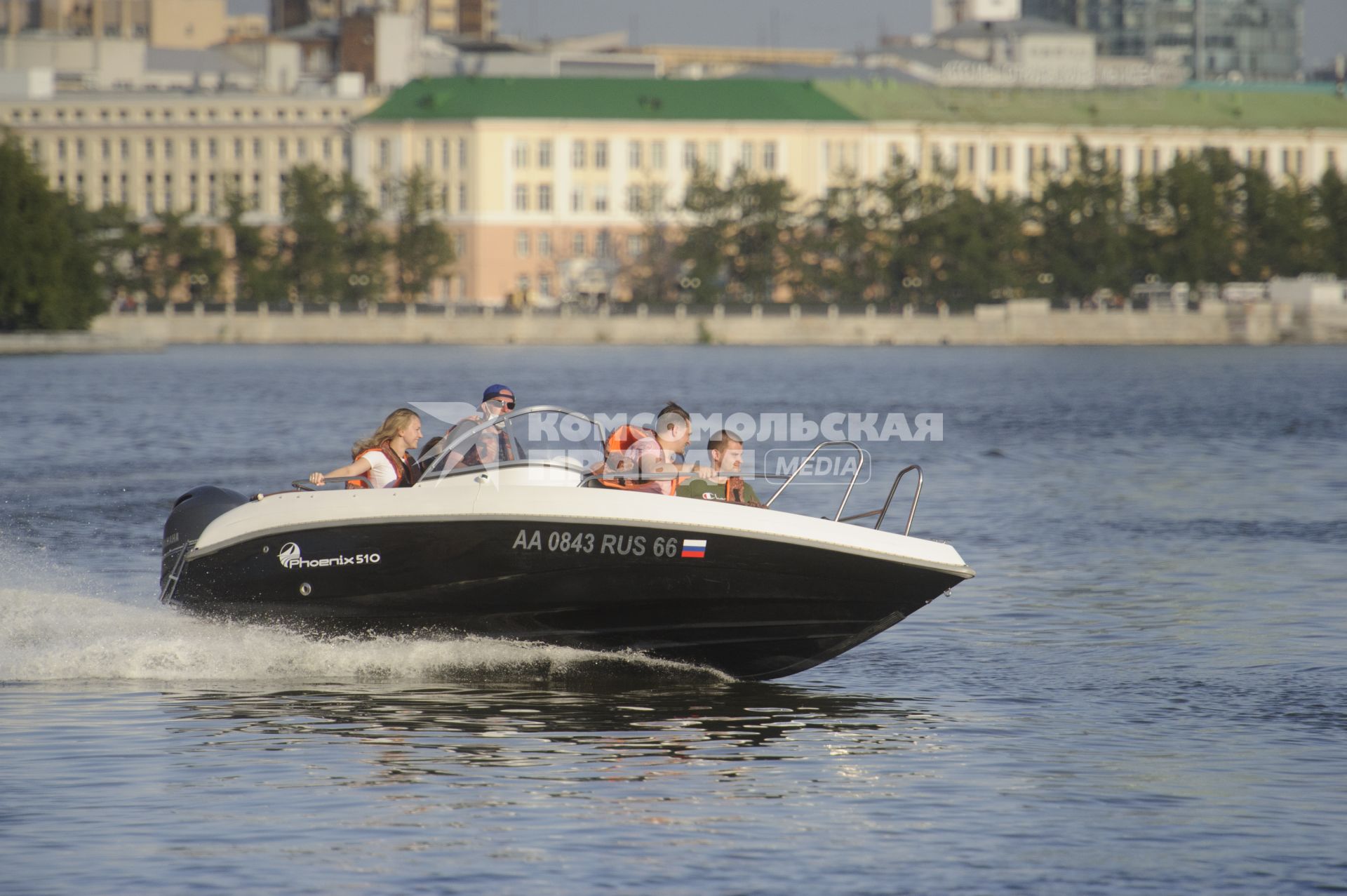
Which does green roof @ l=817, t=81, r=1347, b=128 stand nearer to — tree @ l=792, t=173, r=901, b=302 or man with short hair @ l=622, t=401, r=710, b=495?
tree @ l=792, t=173, r=901, b=302

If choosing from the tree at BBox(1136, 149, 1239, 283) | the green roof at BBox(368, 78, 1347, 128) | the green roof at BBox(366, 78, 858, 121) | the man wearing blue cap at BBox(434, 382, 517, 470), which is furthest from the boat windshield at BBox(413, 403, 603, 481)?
the green roof at BBox(366, 78, 858, 121)

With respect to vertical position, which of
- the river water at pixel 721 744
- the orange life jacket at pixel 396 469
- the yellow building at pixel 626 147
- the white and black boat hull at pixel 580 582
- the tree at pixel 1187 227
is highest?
the yellow building at pixel 626 147

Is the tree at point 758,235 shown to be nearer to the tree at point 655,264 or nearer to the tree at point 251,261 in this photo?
the tree at point 655,264

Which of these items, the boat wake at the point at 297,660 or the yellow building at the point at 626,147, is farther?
the yellow building at the point at 626,147

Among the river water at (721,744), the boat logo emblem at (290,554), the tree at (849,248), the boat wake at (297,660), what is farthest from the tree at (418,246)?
the boat logo emblem at (290,554)

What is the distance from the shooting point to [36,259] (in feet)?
320

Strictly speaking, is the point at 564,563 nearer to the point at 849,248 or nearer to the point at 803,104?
the point at 849,248

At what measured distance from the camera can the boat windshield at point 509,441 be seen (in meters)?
16.2

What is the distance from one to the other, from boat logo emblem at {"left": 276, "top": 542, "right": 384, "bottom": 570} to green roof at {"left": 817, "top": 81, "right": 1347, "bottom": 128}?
136 m

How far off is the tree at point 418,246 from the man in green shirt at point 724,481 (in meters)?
120

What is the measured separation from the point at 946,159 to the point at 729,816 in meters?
141

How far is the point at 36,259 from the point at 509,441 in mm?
85672

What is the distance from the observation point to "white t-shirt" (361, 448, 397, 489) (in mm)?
16734

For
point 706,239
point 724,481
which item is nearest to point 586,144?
point 706,239
